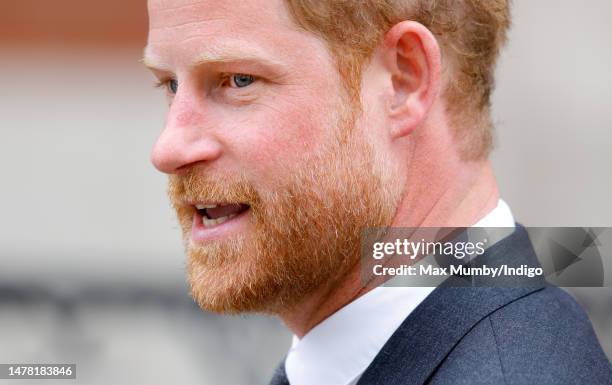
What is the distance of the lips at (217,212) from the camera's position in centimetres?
239

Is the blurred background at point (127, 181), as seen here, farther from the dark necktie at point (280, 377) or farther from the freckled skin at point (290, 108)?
the freckled skin at point (290, 108)

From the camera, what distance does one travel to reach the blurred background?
6195mm

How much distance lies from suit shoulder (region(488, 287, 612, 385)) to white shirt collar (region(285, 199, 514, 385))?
219mm

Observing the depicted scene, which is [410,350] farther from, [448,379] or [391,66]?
[391,66]

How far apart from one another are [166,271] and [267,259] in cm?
560

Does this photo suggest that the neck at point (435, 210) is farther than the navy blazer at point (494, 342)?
Yes

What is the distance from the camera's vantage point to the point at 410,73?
242cm

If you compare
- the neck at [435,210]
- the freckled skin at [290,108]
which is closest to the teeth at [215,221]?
the freckled skin at [290,108]

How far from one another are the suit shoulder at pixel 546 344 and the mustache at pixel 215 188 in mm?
621

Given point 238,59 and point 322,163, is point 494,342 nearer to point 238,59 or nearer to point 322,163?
point 322,163

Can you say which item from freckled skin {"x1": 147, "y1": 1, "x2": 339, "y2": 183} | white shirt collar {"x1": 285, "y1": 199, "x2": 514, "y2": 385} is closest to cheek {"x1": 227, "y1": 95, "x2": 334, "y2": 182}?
freckled skin {"x1": 147, "y1": 1, "x2": 339, "y2": 183}

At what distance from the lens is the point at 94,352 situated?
20.3 feet

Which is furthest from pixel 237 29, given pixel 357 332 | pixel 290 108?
pixel 357 332

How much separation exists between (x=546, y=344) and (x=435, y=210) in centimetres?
47
